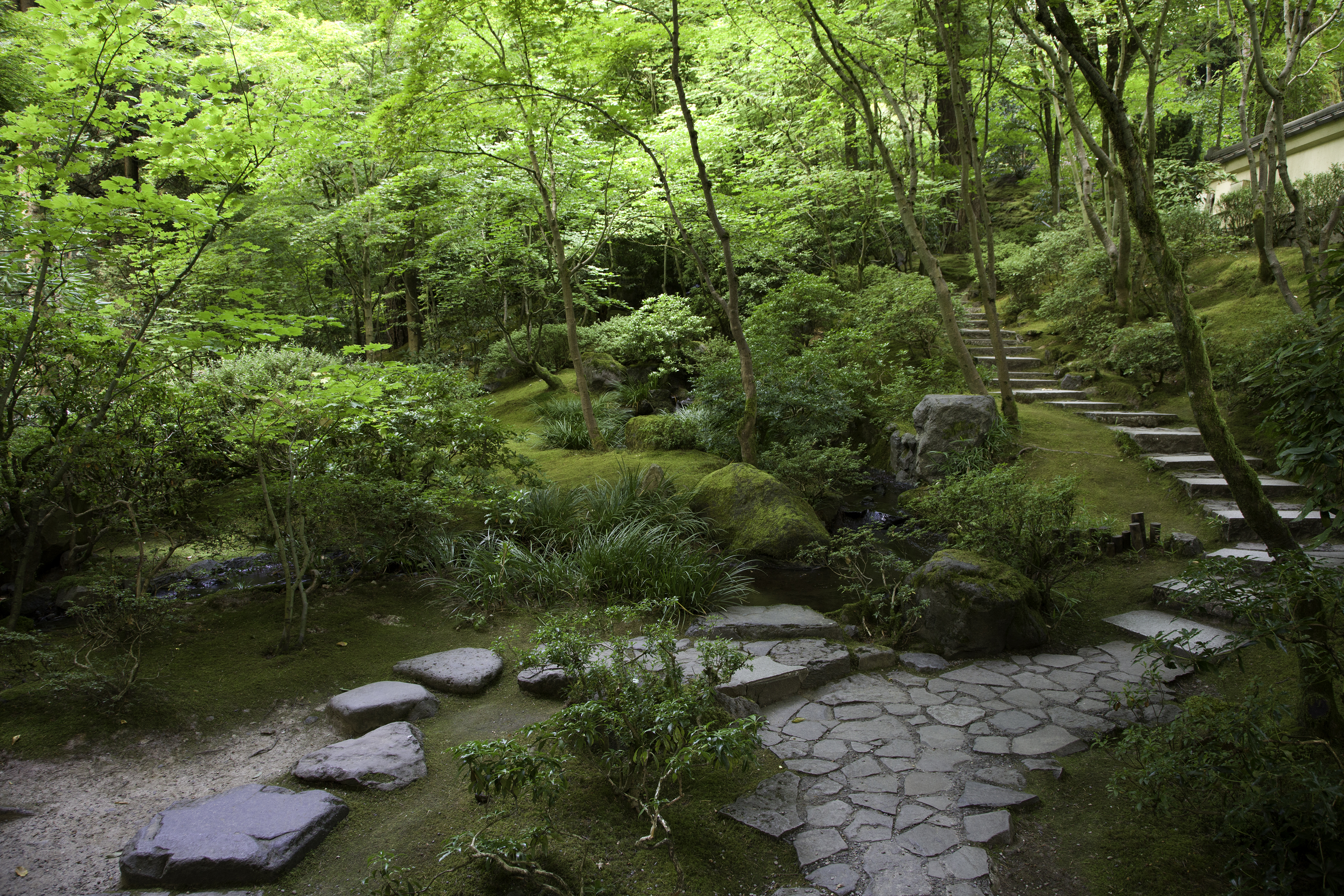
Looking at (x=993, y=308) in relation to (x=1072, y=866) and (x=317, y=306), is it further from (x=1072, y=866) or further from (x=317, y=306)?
(x=317, y=306)

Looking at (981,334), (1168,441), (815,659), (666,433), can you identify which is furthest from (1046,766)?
(981,334)

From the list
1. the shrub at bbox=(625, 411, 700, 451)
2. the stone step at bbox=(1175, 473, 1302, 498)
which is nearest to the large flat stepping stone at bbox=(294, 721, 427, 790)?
the shrub at bbox=(625, 411, 700, 451)

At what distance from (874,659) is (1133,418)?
6316 mm

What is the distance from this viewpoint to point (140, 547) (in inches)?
159

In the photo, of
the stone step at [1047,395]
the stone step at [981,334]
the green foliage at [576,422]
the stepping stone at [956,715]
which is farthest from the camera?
the stone step at [981,334]

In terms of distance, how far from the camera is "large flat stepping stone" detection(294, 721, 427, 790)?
315 centimetres

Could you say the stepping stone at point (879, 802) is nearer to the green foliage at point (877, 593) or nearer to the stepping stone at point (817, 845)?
the stepping stone at point (817, 845)

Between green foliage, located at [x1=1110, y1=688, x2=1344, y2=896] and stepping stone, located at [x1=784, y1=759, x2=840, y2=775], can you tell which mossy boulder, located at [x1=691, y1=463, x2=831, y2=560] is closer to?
stepping stone, located at [x1=784, y1=759, x2=840, y2=775]

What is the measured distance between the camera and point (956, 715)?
3.85 m

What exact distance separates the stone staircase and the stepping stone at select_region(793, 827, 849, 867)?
9.48 feet

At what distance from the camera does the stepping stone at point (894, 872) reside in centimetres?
251

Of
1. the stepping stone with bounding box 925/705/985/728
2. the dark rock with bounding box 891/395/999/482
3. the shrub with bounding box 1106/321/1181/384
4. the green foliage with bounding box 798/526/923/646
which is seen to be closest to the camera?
the stepping stone with bounding box 925/705/985/728

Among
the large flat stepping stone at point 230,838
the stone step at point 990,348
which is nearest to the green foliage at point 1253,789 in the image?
the large flat stepping stone at point 230,838

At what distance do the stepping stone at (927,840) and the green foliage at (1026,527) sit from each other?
2505 mm
